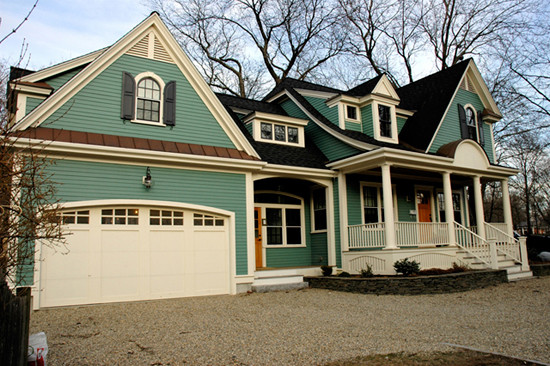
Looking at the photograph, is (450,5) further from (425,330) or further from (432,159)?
(425,330)

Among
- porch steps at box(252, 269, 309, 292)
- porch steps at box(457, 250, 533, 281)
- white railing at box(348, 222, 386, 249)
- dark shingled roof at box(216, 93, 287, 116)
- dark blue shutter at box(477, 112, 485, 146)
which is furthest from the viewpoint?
dark blue shutter at box(477, 112, 485, 146)

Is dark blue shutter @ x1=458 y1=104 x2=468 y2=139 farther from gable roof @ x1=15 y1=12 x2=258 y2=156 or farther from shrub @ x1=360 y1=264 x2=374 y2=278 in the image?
gable roof @ x1=15 y1=12 x2=258 y2=156

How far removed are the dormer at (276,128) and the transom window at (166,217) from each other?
15.1ft

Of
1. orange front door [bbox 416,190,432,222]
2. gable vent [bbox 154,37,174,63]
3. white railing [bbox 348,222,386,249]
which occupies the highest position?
gable vent [bbox 154,37,174,63]

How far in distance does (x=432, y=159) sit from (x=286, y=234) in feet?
16.9

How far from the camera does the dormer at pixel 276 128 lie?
47.4 ft

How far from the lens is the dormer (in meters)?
14.4

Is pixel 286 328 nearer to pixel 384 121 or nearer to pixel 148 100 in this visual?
pixel 148 100

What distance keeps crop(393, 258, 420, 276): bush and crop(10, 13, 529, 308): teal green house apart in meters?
0.32

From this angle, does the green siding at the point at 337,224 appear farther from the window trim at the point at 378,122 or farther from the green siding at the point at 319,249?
the window trim at the point at 378,122

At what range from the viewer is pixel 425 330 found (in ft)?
22.5

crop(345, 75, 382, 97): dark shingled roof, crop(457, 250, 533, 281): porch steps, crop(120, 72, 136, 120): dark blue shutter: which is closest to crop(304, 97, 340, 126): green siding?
crop(345, 75, 382, 97): dark shingled roof

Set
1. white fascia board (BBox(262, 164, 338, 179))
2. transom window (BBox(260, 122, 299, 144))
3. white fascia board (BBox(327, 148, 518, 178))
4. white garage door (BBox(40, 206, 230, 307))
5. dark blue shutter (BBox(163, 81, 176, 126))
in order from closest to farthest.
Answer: white garage door (BBox(40, 206, 230, 307))
dark blue shutter (BBox(163, 81, 176, 126))
white fascia board (BBox(327, 148, 518, 178))
white fascia board (BBox(262, 164, 338, 179))
transom window (BBox(260, 122, 299, 144))

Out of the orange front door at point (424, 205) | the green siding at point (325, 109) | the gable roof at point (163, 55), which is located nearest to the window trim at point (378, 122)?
the green siding at point (325, 109)
